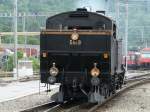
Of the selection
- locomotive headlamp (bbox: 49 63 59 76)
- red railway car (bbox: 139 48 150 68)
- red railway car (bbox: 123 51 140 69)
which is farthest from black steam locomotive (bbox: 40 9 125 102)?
red railway car (bbox: 123 51 140 69)

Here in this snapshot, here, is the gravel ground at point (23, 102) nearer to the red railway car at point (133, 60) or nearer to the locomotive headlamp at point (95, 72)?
the locomotive headlamp at point (95, 72)

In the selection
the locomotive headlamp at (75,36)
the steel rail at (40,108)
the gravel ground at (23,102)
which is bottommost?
the gravel ground at (23,102)

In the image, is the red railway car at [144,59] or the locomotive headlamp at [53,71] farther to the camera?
the red railway car at [144,59]

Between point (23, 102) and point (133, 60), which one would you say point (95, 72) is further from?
point (133, 60)

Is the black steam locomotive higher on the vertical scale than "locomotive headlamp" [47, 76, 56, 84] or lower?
higher

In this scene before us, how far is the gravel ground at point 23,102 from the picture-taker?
18375 mm

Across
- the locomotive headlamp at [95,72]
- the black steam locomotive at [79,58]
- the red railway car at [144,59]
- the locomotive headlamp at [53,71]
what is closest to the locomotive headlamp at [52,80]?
the black steam locomotive at [79,58]

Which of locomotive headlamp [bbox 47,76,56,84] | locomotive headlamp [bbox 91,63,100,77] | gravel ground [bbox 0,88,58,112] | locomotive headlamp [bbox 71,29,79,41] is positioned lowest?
gravel ground [bbox 0,88,58,112]

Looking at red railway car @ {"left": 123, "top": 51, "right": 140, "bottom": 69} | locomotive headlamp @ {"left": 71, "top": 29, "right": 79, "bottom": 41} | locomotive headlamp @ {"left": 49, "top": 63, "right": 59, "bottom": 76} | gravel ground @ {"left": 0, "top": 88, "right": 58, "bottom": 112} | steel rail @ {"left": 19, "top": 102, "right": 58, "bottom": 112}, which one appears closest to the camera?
steel rail @ {"left": 19, "top": 102, "right": 58, "bottom": 112}

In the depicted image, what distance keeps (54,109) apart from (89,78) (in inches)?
70.2

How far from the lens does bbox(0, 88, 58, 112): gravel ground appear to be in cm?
1838

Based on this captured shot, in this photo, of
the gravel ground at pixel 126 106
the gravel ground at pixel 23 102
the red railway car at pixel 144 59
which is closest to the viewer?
the gravel ground at pixel 126 106

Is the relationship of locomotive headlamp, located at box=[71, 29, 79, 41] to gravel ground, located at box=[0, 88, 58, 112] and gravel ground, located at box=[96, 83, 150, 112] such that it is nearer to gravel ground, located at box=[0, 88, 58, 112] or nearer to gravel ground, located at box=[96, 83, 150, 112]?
gravel ground, located at box=[96, 83, 150, 112]

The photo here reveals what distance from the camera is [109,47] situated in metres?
18.1
